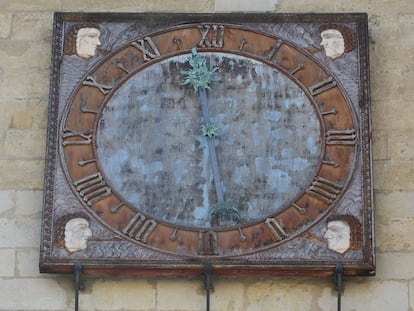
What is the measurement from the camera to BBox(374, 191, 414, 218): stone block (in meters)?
8.65

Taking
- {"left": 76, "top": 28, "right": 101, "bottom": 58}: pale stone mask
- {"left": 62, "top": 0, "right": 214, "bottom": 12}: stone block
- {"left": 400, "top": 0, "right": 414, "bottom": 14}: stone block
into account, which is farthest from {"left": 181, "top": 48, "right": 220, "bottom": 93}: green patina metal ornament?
{"left": 400, "top": 0, "right": 414, "bottom": 14}: stone block

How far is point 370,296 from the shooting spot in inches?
334

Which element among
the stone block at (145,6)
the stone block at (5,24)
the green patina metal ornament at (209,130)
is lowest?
the green patina metal ornament at (209,130)

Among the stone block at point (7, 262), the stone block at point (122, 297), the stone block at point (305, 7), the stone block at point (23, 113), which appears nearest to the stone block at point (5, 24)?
the stone block at point (23, 113)

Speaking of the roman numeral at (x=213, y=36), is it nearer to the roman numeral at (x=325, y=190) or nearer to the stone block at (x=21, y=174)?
the roman numeral at (x=325, y=190)

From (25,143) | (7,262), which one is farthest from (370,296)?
(25,143)

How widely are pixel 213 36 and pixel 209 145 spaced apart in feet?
2.14

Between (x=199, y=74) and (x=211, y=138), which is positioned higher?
(x=199, y=74)

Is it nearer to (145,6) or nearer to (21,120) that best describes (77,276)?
(21,120)

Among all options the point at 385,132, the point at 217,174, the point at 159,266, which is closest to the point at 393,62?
the point at 385,132

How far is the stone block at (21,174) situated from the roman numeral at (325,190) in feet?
4.76

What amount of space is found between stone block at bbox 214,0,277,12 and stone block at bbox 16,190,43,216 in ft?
4.79

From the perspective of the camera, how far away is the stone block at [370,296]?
333 inches

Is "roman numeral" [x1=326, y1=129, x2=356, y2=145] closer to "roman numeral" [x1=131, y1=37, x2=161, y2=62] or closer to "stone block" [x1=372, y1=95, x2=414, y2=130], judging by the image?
"stone block" [x1=372, y1=95, x2=414, y2=130]
